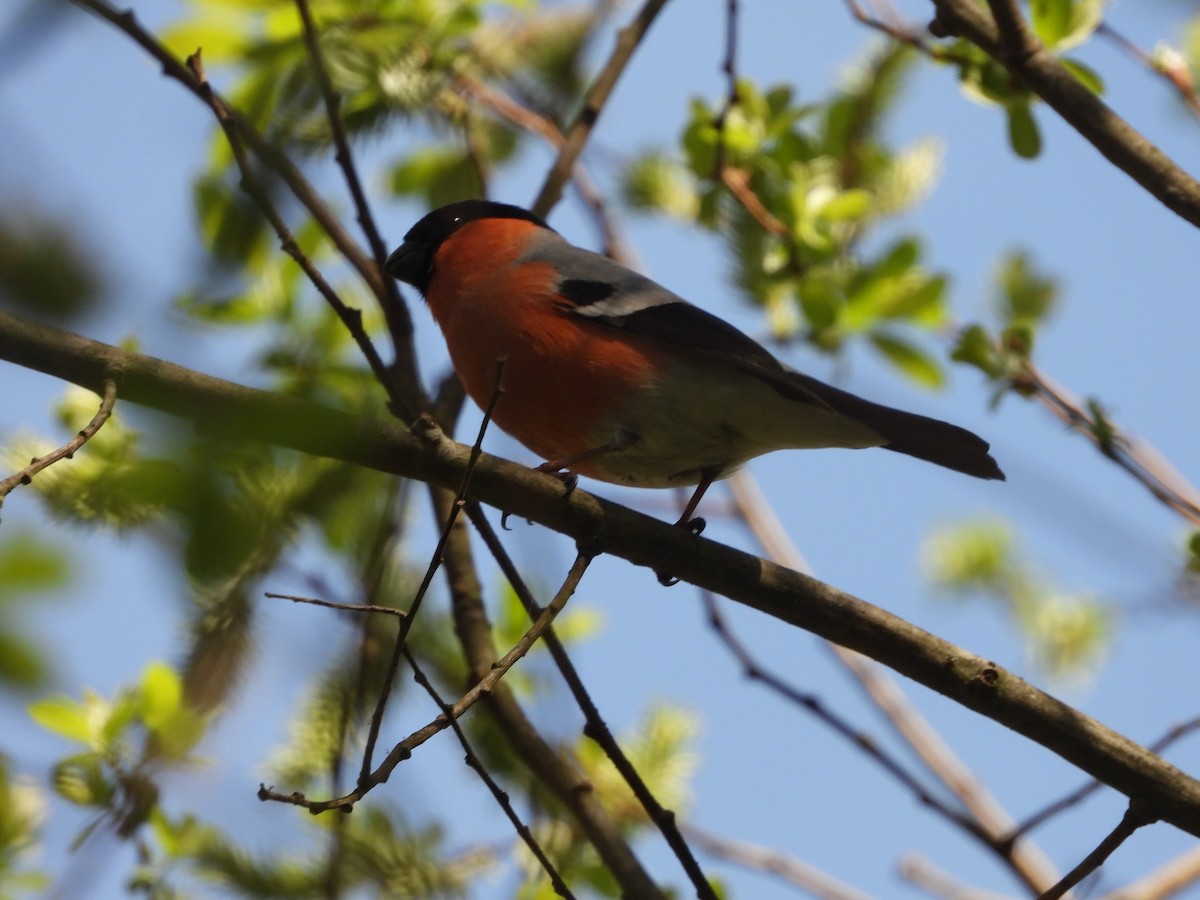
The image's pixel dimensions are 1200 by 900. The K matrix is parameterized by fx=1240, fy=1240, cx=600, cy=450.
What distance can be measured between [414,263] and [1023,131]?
2.43 m

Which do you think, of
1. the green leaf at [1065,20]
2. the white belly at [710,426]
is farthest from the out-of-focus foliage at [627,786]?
the green leaf at [1065,20]

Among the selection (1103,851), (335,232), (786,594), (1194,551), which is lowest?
(1103,851)

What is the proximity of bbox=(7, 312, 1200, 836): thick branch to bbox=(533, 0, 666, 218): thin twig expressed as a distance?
7.09 ft

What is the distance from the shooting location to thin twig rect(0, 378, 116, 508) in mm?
2094

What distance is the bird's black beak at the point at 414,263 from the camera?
16.8 ft

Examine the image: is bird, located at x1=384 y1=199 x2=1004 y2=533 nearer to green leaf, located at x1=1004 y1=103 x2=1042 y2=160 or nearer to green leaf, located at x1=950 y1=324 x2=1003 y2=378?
green leaf, located at x1=950 y1=324 x2=1003 y2=378

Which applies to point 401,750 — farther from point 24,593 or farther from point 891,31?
point 891,31

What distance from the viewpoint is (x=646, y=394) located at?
13.3 ft

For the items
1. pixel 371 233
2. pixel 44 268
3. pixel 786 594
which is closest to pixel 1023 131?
pixel 786 594

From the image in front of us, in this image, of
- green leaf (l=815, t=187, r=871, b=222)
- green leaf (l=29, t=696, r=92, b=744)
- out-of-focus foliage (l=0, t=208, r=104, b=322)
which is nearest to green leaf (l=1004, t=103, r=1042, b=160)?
green leaf (l=815, t=187, r=871, b=222)

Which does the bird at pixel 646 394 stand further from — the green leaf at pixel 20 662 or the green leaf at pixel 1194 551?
the green leaf at pixel 20 662

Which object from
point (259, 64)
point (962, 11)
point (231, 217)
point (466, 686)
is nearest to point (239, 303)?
point (259, 64)

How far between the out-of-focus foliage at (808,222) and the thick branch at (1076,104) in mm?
1098

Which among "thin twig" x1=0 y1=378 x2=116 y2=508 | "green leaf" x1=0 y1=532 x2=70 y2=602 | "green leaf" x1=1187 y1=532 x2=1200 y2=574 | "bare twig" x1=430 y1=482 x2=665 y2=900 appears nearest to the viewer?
"green leaf" x1=0 y1=532 x2=70 y2=602
